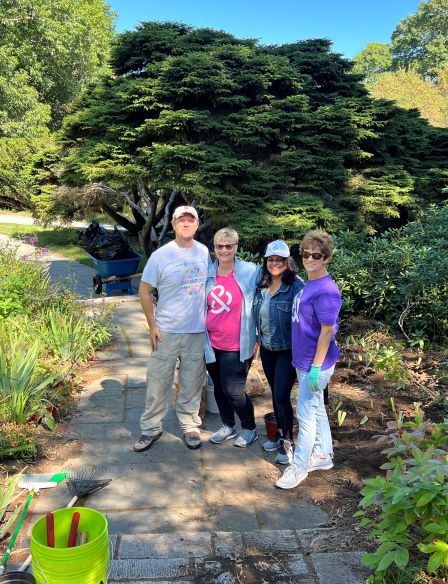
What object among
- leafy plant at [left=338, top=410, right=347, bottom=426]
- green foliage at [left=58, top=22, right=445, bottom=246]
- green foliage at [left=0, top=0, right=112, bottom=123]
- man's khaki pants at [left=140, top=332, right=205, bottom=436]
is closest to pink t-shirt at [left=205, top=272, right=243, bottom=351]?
man's khaki pants at [left=140, top=332, right=205, bottom=436]

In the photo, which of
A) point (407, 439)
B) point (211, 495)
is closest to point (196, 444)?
point (211, 495)

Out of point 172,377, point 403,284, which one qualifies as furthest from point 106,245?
point 172,377

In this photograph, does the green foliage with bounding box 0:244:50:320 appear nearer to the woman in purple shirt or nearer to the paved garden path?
the paved garden path

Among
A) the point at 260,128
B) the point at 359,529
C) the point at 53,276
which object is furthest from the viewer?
the point at 53,276

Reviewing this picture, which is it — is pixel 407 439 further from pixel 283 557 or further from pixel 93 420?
pixel 93 420

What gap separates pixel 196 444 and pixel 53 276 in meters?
9.85

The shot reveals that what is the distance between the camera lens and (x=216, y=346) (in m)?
3.49

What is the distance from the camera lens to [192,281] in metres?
3.49

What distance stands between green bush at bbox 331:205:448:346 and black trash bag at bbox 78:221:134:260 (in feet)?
15.6

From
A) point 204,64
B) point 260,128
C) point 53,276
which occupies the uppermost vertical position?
point 204,64

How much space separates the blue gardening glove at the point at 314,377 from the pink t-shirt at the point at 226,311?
62 cm

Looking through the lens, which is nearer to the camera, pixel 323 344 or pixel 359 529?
pixel 359 529

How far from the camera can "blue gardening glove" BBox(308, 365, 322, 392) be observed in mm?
2959

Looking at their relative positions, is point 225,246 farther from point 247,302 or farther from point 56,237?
point 56,237
